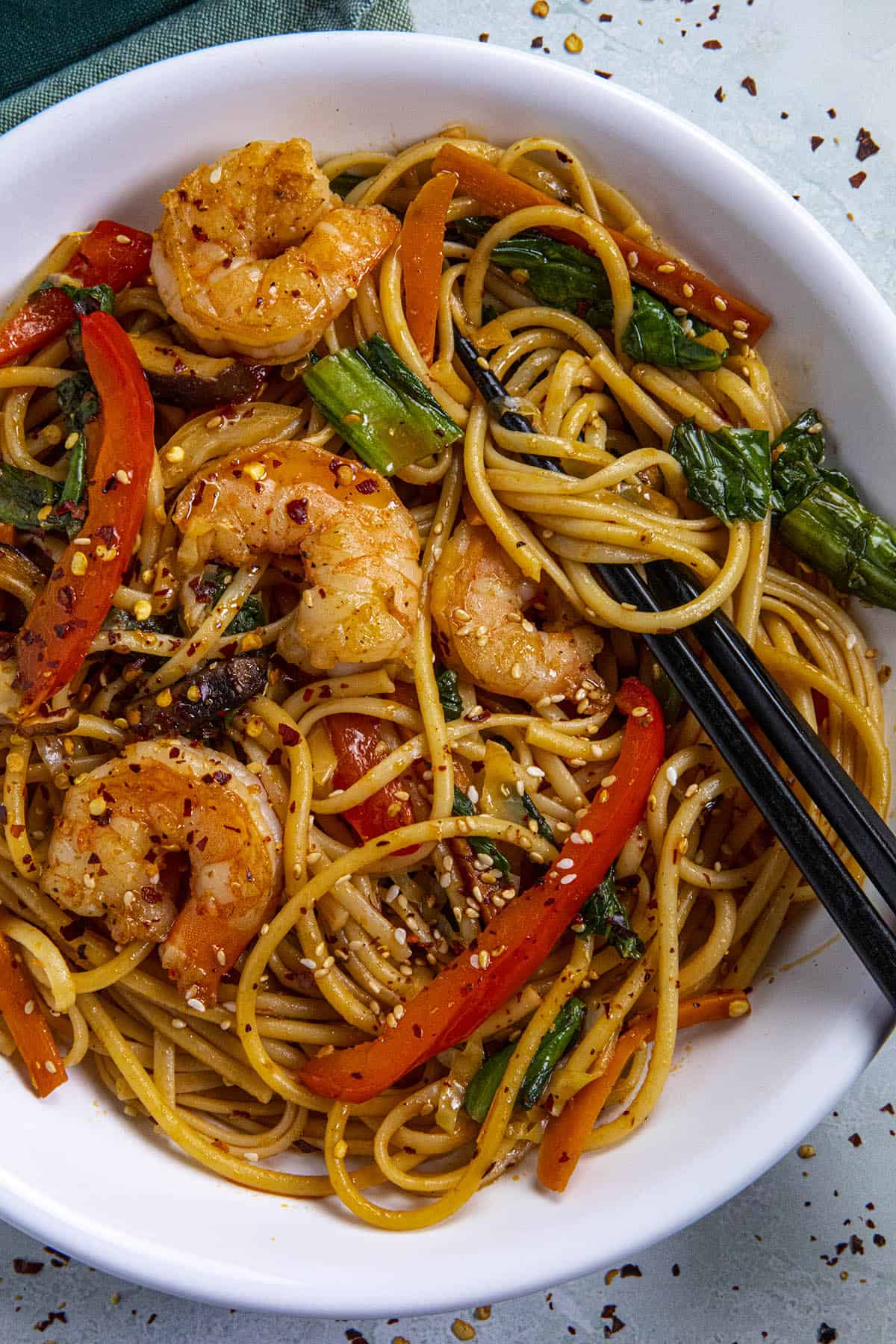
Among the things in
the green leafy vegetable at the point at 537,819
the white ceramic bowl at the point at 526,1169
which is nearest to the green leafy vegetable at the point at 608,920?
the green leafy vegetable at the point at 537,819

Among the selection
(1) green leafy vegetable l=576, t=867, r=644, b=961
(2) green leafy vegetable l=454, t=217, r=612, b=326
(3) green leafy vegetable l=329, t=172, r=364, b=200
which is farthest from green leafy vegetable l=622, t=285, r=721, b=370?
(1) green leafy vegetable l=576, t=867, r=644, b=961

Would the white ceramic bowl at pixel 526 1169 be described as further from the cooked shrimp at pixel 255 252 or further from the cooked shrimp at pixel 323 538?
the cooked shrimp at pixel 323 538

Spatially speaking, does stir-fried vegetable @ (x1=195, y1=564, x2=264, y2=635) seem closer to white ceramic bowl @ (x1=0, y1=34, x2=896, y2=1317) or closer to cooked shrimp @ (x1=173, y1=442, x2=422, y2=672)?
cooked shrimp @ (x1=173, y1=442, x2=422, y2=672)

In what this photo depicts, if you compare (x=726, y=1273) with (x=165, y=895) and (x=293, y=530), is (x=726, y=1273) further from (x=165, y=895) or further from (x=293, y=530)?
(x=293, y=530)

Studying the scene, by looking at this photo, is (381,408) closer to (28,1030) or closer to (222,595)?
(222,595)

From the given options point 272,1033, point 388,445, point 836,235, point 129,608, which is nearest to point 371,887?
point 272,1033

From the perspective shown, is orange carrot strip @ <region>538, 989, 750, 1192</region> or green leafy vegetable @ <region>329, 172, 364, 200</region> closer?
orange carrot strip @ <region>538, 989, 750, 1192</region>
